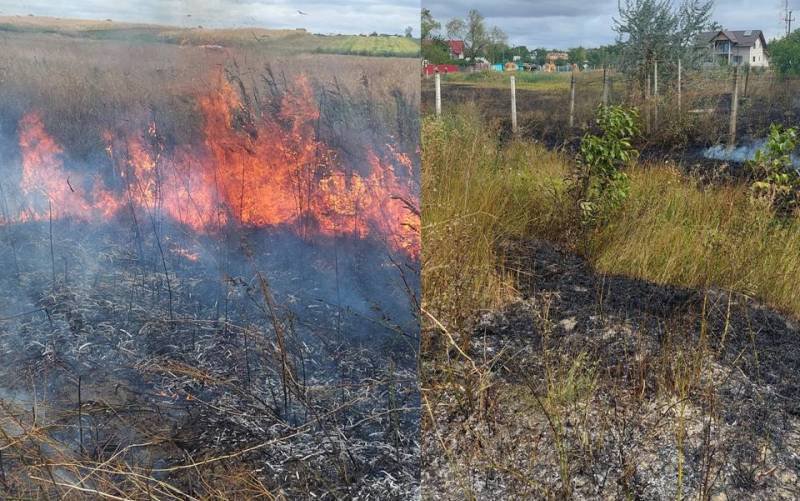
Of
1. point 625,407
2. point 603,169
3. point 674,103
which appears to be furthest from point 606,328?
point 674,103

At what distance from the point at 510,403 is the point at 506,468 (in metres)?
0.45

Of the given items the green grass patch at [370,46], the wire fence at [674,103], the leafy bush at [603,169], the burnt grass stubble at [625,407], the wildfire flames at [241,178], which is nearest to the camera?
the green grass patch at [370,46]

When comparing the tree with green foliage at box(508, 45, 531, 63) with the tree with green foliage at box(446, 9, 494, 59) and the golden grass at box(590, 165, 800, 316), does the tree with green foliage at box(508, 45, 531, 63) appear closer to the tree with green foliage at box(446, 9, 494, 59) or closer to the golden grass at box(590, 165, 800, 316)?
the tree with green foliage at box(446, 9, 494, 59)

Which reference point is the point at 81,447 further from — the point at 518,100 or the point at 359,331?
A: the point at 518,100

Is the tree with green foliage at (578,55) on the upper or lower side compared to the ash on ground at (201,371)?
upper

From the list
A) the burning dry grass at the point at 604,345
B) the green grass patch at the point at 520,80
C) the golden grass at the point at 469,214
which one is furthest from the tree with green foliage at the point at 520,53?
the burning dry grass at the point at 604,345

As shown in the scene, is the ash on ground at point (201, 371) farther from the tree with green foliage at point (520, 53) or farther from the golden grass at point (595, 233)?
the tree with green foliage at point (520, 53)

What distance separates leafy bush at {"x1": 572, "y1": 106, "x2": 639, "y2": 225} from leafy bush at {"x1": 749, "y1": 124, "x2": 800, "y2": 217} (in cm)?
87

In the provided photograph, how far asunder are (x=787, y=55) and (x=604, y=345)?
37.2ft

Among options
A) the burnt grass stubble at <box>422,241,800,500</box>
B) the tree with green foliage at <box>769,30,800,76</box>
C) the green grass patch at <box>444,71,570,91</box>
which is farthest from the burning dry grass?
the green grass patch at <box>444,71,570,91</box>

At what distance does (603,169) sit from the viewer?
451cm

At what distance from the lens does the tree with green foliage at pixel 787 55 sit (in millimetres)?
12352

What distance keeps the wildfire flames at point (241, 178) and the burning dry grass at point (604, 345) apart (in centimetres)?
41

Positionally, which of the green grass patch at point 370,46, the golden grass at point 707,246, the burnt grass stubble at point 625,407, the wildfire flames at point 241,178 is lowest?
the burnt grass stubble at point 625,407
